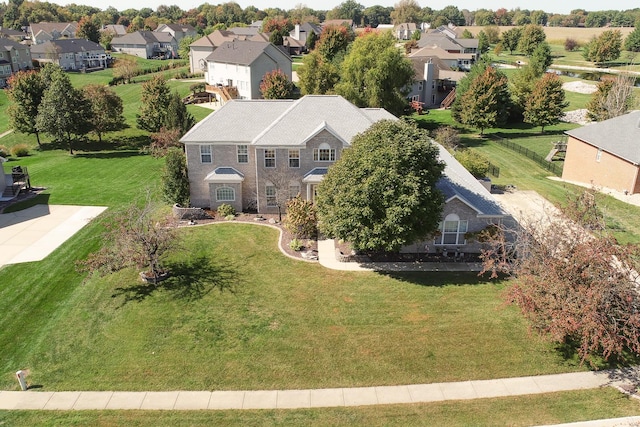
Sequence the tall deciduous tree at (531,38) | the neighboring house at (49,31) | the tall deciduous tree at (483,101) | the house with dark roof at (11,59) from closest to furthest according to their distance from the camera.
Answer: the tall deciduous tree at (483,101) < the house with dark roof at (11,59) < the tall deciduous tree at (531,38) < the neighboring house at (49,31)

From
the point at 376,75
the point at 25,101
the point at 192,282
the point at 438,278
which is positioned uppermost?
the point at 376,75

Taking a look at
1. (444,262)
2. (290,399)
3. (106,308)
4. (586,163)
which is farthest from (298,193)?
(586,163)

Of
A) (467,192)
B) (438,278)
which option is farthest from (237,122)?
(438,278)

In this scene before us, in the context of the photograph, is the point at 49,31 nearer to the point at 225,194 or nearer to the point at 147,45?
the point at 147,45

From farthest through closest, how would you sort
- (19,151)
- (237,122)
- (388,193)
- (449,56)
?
1. (449,56)
2. (19,151)
3. (237,122)
4. (388,193)

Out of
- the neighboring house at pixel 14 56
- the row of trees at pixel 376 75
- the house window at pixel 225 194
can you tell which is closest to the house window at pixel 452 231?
the house window at pixel 225 194

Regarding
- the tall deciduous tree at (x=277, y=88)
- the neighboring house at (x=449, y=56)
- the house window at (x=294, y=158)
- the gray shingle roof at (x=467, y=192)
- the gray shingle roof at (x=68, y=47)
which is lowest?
the gray shingle roof at (x=467, y=192)

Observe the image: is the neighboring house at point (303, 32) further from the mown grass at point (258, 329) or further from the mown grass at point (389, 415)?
the mown grass at point (389, 415)

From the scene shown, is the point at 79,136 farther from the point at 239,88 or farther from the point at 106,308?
the point at 106,308
